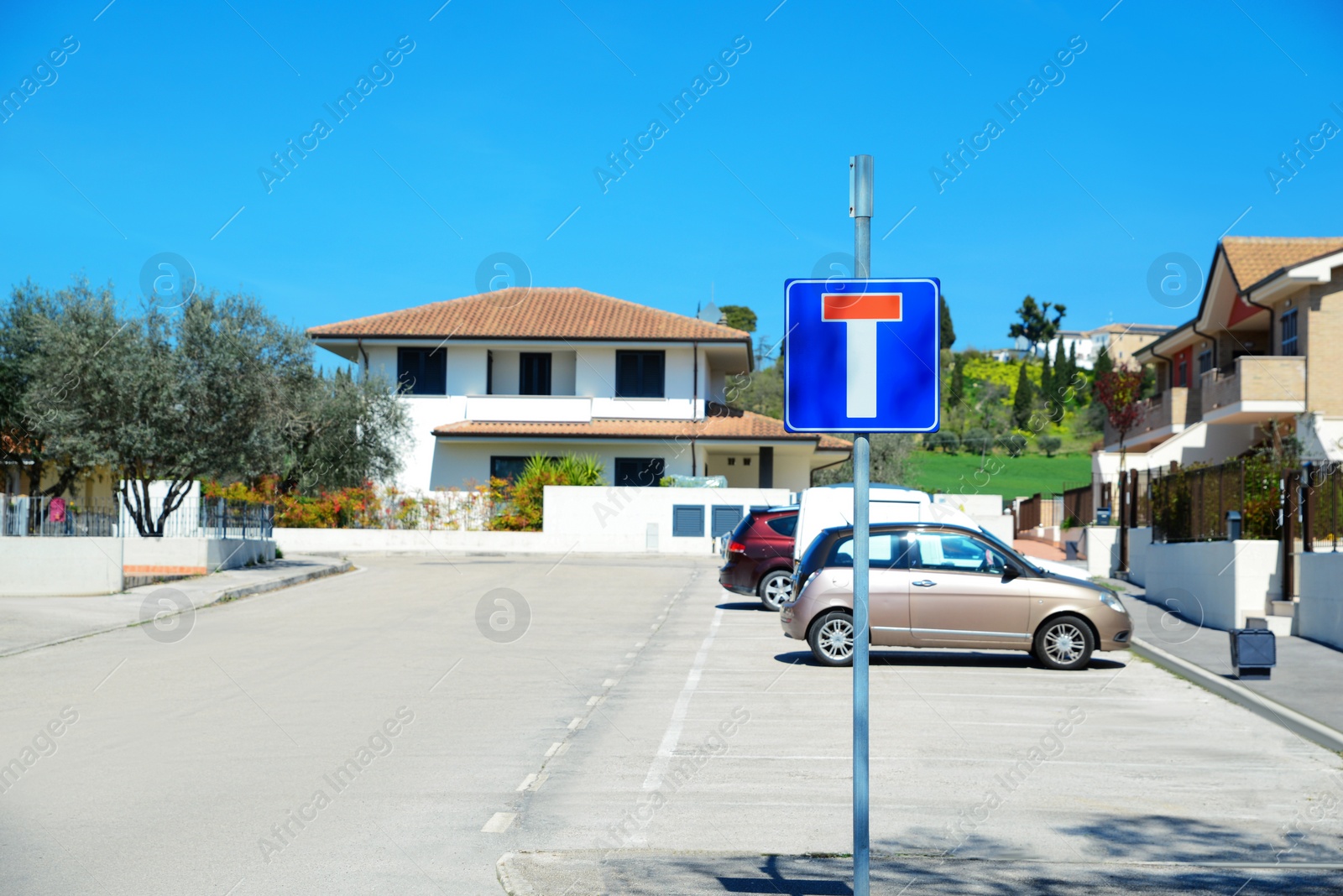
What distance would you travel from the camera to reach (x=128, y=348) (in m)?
26.0

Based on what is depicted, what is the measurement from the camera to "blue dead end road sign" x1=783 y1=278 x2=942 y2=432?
4.66 meters

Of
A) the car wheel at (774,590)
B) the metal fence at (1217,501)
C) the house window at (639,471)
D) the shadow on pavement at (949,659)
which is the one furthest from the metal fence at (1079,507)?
the shadow on pavement at (949,659)

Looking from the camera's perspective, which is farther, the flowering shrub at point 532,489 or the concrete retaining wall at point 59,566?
the flowering shrub at point 532,489

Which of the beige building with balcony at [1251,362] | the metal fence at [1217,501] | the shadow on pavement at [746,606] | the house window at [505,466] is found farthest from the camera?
the house window at [505,466]

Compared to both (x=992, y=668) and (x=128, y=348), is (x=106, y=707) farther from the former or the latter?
(x=128, y=348)

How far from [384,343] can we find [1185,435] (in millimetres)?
26713

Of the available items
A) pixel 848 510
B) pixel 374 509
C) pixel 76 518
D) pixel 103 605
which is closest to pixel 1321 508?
pixel 848 510

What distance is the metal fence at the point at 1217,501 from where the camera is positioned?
711 inches

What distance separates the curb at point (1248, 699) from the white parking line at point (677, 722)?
5.06m

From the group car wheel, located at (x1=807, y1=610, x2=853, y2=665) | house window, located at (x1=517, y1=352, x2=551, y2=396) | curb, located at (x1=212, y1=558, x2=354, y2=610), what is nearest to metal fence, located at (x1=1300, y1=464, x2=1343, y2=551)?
car wheel, located at (x1=807, y1=610, x2=853, y2=665)

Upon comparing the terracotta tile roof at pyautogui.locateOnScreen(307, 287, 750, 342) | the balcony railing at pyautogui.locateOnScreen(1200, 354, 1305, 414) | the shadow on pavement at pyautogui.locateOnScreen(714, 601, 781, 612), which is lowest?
the shadow on pavement at pyautogui.locateOnScreen(714, 601, 781, 612)

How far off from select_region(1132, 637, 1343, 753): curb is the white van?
462 cm

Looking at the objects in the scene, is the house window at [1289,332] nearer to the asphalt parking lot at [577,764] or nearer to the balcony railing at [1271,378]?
the balcony railing at [1271,378]

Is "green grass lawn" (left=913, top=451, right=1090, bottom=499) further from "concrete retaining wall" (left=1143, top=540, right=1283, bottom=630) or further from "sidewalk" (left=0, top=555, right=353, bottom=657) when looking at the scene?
"concrete retaining wall" (left=1143, top=540, right=1283, bottom=630)
